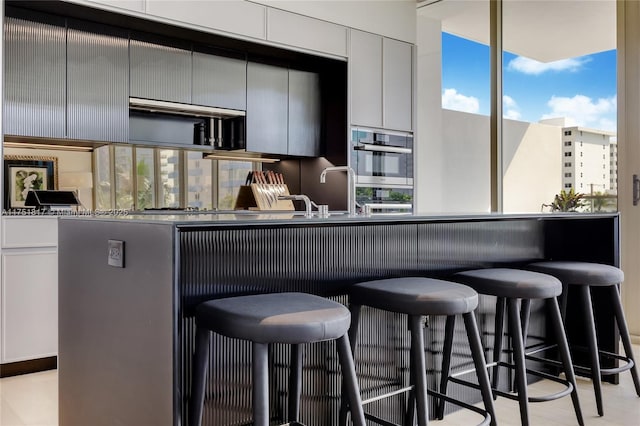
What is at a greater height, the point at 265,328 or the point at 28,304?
the point at 265,328

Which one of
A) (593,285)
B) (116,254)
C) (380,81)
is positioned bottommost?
(593,285)

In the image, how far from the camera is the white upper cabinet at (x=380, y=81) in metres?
4.80

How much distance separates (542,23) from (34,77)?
4.07 metres

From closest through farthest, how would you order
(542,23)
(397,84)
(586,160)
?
(586,160) → (542,23) → (397,84)

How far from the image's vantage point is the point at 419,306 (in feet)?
5.99

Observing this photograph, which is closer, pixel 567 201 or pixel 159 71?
pixel 159 71

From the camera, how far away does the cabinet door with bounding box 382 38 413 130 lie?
5.04m

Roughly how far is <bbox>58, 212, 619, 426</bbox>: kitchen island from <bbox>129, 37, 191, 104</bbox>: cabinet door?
→ 2.05 meters

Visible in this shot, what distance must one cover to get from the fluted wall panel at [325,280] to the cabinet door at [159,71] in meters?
2.38

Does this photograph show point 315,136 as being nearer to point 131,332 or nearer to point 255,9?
point 255,9

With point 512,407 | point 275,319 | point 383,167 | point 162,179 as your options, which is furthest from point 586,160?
point 275,319

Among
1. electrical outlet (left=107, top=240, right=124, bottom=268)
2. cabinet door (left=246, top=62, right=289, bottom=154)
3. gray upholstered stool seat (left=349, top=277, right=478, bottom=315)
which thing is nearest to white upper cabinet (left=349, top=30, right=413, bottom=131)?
cabinet door (left=246, top=62, right=289, bottom=154)

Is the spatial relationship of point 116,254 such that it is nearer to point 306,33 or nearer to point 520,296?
point 520,296

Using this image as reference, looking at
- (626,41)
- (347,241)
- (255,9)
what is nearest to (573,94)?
(626,41)
